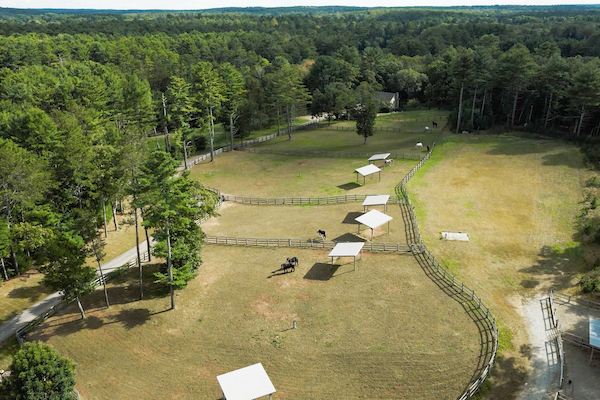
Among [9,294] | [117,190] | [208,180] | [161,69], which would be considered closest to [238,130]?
[208,180]

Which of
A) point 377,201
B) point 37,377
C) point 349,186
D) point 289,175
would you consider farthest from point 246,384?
point 289,175

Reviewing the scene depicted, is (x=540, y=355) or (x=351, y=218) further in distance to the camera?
(x=351, y=218)

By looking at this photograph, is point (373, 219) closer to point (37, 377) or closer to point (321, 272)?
point (321, 272)

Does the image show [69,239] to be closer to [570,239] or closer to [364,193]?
[364,193]

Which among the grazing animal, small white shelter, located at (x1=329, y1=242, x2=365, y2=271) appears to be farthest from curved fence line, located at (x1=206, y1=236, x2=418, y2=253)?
the grazing animal

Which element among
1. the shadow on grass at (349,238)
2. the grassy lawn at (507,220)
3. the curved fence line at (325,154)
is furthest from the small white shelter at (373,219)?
the curved fence line at (325,154)

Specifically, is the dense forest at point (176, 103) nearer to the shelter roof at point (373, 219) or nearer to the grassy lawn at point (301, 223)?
the grassy lawn at point (301, 223)
